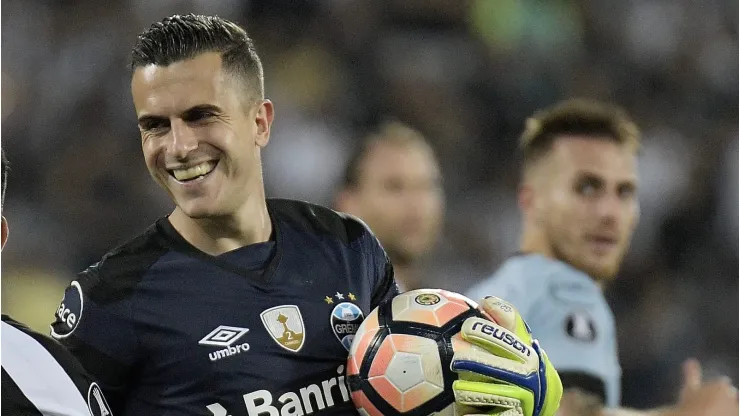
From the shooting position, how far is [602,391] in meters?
4.67

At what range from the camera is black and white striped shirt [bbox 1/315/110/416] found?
5.78ft

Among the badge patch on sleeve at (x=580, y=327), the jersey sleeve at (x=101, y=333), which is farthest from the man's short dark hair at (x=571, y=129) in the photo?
the jersey sleeve at (x=101, y=333)

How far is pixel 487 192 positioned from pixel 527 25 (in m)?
1.18

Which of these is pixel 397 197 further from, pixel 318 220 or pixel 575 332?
pixel 318 220

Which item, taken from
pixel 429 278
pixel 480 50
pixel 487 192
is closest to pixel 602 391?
pixel 429 278

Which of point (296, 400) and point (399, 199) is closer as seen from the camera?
point (296, 400)

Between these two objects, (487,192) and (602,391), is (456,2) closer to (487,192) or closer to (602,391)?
(487,192)

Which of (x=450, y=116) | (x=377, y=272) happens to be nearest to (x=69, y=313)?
(x=377, y=272)

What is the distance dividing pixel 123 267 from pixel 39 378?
43 cm

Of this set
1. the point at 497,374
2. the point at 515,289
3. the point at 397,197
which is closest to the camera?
the point at 497,374

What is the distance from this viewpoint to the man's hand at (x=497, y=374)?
204 centimetres

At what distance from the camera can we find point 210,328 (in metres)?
2.16

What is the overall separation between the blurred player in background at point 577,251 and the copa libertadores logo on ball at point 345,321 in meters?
2.32

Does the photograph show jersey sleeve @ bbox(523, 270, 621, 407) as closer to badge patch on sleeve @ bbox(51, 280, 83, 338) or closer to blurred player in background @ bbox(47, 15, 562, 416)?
blurred player in background @ bbox(47, 15, 562, 416)
